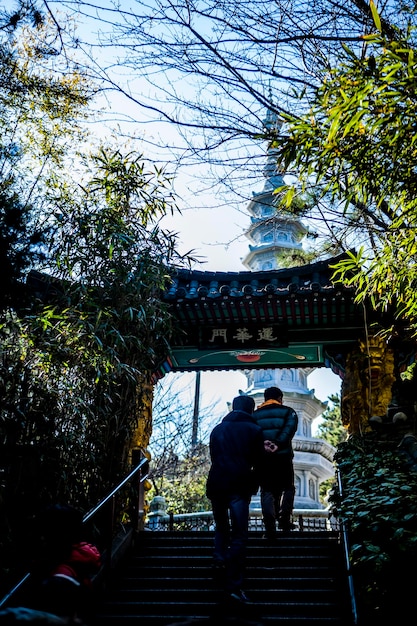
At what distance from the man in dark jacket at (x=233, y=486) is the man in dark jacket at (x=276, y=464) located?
1012 mm

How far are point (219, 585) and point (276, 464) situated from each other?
134cm

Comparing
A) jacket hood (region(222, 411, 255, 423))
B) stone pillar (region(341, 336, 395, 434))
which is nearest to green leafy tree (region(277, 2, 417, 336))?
jacket hood (region(222, 411, 255, 423))

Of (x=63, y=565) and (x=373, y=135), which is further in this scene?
(x=373, y=135)

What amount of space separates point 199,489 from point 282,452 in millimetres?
13968

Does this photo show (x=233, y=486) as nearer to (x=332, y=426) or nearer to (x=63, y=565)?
(x=63, y=565)

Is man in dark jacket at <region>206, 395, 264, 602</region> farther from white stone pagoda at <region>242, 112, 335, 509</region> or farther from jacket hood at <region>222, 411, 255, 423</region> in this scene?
white stone pagoda at <region>242, 112, 335, 509</region>

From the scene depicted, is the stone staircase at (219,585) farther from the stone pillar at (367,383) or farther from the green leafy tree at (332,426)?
the green leafy tree at (332,426)

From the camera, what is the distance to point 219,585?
5.02 meters

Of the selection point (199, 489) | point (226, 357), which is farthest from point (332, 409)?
point (226, 357)

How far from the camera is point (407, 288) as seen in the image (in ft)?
17.5

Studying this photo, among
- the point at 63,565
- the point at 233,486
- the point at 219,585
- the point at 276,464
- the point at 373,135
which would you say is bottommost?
the point at 63,565

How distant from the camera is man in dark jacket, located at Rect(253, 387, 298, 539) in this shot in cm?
598

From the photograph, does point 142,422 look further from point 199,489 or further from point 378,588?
point 199,489

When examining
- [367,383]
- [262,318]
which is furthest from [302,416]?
[262,318]
